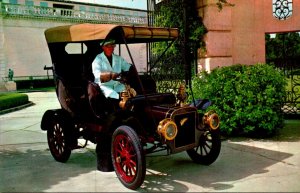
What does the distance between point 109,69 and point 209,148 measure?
2173 millimetres

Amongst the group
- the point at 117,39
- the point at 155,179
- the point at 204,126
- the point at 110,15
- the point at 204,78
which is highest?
the point at 110,15

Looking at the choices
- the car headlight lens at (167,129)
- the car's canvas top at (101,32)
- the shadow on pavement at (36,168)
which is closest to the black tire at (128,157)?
the car headlight lens at (167,129)

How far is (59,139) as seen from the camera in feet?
23.3

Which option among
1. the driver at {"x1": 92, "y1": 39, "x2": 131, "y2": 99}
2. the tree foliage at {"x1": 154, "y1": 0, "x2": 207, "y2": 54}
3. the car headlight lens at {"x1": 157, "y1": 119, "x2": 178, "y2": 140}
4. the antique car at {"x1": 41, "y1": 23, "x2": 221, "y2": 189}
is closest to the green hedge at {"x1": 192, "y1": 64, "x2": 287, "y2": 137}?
the tree foliage at {"x1": 154, "y1": 0, "x2": 207, "y2": 54}

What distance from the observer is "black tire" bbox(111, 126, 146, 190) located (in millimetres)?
5102

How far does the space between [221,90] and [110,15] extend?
3923 cm

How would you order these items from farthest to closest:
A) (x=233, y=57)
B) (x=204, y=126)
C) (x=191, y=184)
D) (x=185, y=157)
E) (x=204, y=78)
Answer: (x=233, y=57)
(x=204, y=78)
(x=185, y=157)
(x=204, y=126)
(x=191, y=184)

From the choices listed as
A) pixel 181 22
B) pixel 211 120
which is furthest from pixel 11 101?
pixel 211 120

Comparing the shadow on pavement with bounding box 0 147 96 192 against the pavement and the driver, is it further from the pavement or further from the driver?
the driver

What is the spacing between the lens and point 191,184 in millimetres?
5414

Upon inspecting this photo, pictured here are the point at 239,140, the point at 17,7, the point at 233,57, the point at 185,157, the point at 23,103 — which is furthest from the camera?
the point at 17,7

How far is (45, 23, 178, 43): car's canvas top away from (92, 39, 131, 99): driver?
0.38 metres

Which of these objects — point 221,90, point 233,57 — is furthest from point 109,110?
point 233,57

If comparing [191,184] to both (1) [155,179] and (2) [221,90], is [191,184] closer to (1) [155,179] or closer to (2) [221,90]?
(1) [155,179]
